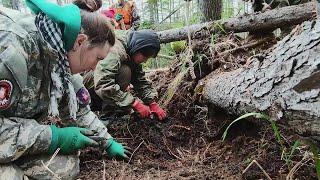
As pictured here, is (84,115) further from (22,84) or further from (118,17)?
(118,17)

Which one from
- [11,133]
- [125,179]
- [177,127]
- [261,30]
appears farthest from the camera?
[261,30]

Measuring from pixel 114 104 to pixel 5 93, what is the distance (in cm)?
165

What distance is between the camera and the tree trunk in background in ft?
16.0

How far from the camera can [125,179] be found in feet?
6.59

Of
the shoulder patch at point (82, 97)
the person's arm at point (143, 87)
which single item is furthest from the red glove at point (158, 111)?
the shoulder patch at point (82, 97)

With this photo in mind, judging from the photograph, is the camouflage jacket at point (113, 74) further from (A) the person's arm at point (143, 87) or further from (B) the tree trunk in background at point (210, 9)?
(B) the tree trunk in background at point (210, 9)

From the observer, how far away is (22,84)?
5.64ft

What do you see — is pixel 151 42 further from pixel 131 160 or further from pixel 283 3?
pixel 283 3

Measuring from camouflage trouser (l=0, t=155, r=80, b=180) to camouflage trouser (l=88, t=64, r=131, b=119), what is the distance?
1187mm

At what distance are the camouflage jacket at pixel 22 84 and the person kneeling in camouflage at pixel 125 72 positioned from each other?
978 mm

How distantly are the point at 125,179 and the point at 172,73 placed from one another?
1.83m

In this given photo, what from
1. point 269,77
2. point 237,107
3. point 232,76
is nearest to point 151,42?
point 232,76

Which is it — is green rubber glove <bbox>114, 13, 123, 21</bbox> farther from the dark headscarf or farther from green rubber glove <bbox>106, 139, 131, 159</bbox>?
green rubber glove <bbox>106, 139, 131, 159</bbox>

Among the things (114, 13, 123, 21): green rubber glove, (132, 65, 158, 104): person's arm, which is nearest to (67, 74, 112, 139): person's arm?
(132, 65, 158, 104): person's arm
